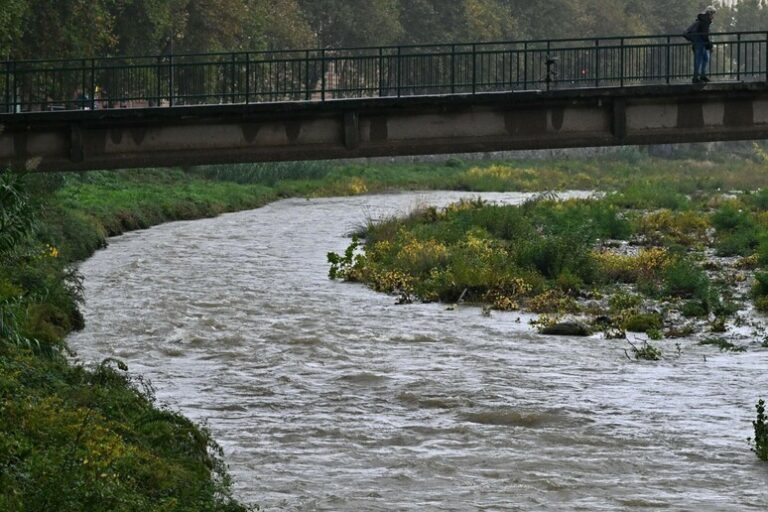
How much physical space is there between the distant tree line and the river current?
1279 centimetres

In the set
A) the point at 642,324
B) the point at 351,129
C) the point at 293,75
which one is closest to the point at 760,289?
the point at 642,324

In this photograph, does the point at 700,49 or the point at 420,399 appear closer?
the point at 420,399

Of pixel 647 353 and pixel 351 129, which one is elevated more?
pixel 351 129

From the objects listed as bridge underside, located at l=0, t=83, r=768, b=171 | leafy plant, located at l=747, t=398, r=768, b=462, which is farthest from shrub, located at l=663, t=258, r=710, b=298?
leafy plant, located at l=747, t=398, r=768, b=462

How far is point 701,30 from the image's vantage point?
33219 millimetres

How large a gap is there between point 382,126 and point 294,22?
47544mm

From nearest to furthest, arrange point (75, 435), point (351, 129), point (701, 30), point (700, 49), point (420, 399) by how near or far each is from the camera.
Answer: point (75, 435), point (420, 399), point (351, 129), point (700, 49), point (701, 30)

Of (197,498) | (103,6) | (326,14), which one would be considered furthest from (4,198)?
(326,14)

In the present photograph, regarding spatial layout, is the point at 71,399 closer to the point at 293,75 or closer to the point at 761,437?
the point at 761,437

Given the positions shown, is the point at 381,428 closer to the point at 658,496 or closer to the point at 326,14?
the point at 658,496

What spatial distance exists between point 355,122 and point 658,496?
46.8 ft

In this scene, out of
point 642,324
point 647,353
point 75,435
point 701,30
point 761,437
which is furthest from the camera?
point 701,30

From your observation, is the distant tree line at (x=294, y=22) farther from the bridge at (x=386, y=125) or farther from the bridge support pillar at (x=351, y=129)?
the bridge support pillar at (x=351, y=129)

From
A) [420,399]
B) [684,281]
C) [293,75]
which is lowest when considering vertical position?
[420,399]
